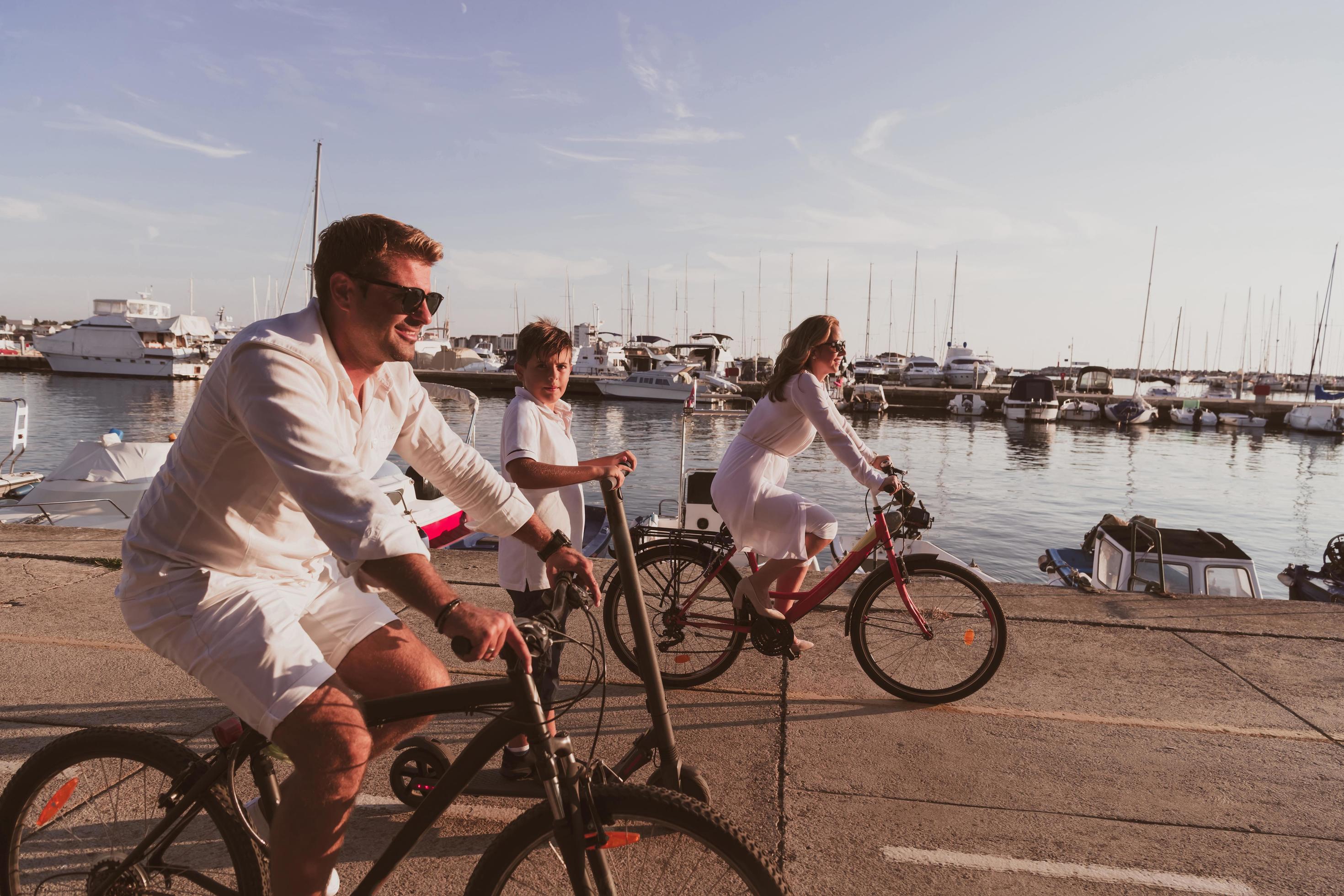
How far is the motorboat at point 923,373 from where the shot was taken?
80.1 m

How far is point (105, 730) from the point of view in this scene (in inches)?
84.8

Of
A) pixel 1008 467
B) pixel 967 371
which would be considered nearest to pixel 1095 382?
pixel 967 371

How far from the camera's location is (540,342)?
3770 mm

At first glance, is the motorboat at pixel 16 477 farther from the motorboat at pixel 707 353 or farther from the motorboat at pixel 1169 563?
the motorboat at pixel 707 353

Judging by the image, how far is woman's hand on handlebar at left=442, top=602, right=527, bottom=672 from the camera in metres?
1.72

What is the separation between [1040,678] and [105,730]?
179 inches

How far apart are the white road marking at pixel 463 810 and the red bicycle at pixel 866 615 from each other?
132 cm

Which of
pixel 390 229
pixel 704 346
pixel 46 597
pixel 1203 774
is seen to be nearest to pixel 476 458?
pixel 390 229

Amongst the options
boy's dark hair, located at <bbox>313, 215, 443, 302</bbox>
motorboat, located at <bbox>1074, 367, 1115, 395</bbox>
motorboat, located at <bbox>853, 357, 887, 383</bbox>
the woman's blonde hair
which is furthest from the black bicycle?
motorboat, located at <bbox>1074, 367, 1115, 395</bbox>

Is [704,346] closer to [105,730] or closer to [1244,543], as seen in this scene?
[1244,543]

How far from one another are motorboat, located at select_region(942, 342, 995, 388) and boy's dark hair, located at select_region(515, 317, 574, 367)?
81.1 m

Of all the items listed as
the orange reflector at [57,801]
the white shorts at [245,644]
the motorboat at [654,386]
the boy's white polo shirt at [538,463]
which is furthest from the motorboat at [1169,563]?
the motorboat at [654,386]

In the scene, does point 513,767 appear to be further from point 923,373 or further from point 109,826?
point 923,373

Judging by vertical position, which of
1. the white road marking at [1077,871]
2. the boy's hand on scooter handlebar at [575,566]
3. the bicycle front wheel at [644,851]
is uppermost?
the boy's hand on scooter handlebar at [575,566]
